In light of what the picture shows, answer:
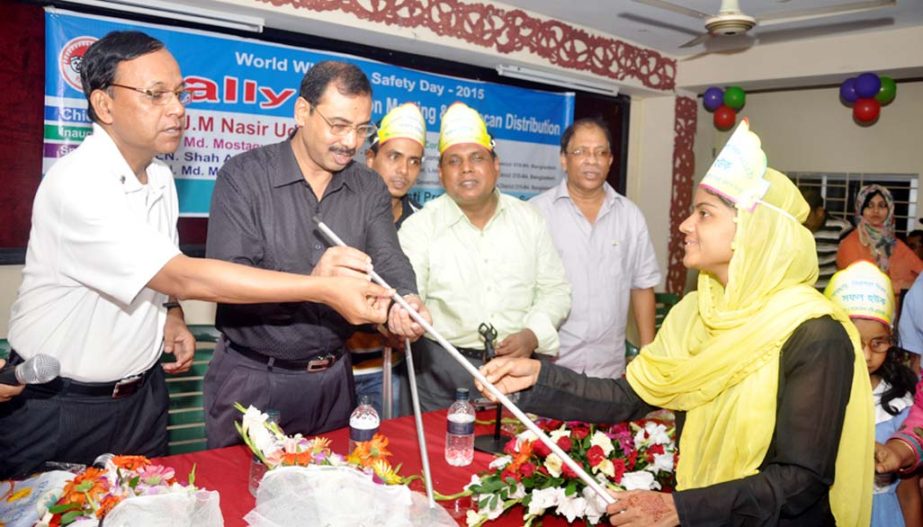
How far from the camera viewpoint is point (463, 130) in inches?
134

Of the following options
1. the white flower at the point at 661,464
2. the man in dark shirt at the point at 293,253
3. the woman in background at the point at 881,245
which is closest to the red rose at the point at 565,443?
the white flower at the point at 661,464

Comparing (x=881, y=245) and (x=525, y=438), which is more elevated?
(x=881, y=245)

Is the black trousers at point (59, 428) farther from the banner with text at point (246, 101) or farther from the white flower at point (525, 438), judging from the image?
the banner with text at point (246, 101)

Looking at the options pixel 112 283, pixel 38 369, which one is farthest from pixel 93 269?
pixel 38 369

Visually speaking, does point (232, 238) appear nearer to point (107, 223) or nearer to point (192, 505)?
point (107, 223)

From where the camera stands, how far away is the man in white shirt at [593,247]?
3875mm

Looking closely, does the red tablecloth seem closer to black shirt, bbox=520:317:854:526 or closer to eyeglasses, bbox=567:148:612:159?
black shirt, bbox=520:317:854:526

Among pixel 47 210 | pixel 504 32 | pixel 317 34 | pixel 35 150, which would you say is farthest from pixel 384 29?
pixel 47 210

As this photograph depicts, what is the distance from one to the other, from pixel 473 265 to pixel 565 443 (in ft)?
4.75

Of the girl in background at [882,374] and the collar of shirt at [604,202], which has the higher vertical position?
the collar of shirt at [604,202]

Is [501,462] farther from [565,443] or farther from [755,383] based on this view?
[755,383]

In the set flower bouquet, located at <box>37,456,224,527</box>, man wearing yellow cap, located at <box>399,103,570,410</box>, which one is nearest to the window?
man wearing yellow cap, located at <box>399,103,570,410</box>

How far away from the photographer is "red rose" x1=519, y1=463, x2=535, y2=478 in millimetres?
1854

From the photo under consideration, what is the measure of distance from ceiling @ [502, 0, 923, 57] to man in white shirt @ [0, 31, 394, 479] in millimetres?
3870
